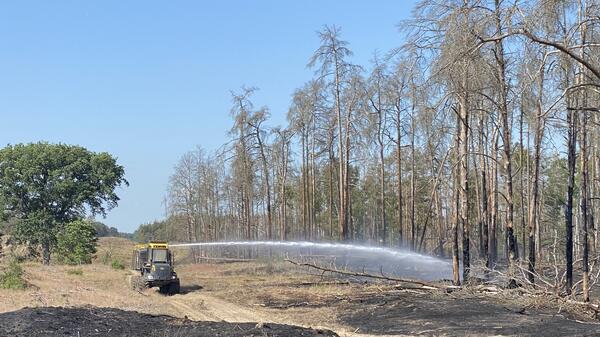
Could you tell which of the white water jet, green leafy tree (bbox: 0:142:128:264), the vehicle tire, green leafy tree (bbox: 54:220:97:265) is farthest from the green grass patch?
green leafy tree (bbox: 0:142:128:264)

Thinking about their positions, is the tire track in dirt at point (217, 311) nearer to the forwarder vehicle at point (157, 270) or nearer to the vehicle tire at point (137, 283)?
the forwarder vehicle at point (157, 270)

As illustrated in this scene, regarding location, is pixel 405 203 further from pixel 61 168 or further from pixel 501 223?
pixel 61 168

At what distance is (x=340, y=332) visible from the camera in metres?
15.0

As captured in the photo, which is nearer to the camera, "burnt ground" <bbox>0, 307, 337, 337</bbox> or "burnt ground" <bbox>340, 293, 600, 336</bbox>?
"burnt ground" <bbox>0, 307, 337, 337</bbox>

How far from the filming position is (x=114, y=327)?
13.2 m

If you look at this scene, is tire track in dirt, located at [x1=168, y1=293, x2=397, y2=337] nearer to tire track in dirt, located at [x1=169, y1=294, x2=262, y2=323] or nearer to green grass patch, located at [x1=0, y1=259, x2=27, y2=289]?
tire track in dirt, located at [x1=169, y1=294, x2=262, y2=323]

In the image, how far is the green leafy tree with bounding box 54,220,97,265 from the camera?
44875mm

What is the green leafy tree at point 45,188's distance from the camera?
50.8 m

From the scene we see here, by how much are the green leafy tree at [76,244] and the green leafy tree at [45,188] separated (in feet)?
16.0

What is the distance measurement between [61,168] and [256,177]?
1978 cm

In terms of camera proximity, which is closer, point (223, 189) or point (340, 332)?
point (340, 332)

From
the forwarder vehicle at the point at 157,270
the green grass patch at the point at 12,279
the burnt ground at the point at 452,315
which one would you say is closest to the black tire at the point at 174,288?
the forwarder vehicle at the point at 157,270

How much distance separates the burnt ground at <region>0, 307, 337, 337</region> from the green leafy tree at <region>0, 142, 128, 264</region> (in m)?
38.7

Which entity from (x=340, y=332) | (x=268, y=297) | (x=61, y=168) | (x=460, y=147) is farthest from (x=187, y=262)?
(x=340, y=332)
